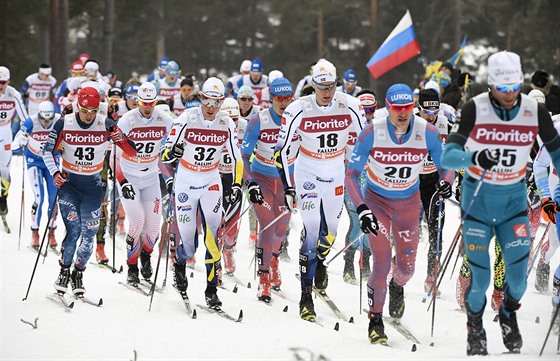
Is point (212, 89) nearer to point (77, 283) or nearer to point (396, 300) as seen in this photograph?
point (77, 283)

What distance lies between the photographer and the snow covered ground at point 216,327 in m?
8.74

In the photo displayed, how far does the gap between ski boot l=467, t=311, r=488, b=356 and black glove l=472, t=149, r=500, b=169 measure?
129 centimetres

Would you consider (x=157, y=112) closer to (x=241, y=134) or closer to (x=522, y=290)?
(x=241, y=134)

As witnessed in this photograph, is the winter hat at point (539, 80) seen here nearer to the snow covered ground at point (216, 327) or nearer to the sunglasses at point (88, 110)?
the snow covered ground at point (216, 327)

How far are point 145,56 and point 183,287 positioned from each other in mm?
38390

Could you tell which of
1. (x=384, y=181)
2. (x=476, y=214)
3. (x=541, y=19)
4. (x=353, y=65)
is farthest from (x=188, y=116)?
(x=353, y=65)

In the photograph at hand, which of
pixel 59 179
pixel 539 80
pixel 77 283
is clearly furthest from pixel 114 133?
pixel 539 80

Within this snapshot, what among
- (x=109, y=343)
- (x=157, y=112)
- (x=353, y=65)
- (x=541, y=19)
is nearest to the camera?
(x=109, y=343)

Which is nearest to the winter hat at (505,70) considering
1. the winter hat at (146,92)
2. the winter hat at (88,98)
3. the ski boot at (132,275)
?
the winter hat at (88,98)

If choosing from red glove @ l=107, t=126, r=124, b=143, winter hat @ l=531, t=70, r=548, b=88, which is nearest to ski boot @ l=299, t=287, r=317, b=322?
→ red glove @ l=107, t=126, r=124, b=143

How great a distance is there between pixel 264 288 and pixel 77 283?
225cm

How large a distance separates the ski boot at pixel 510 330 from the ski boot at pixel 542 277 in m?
4.19

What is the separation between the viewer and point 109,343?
9250mm

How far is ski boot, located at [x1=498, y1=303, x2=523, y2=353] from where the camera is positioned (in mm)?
8047
